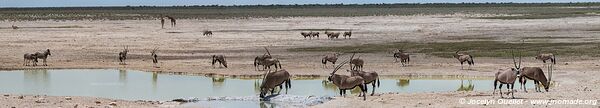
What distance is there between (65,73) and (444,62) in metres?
12.0

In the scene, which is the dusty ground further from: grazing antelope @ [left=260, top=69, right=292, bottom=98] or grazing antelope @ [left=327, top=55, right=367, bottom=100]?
grazing antelope @ [left=260, top=69, right=292, bottom=98]

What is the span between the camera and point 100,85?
22.1 metres

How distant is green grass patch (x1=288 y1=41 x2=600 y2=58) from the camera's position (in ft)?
103

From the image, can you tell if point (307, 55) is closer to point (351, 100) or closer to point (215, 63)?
point (215, 63)

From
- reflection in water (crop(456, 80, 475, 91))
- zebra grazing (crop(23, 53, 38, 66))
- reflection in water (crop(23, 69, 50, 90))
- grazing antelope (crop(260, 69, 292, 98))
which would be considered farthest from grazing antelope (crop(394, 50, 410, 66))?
zebra grazing (crop(23, 53, 38, 66))

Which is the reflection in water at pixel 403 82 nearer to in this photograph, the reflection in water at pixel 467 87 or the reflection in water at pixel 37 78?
the reflection in water at pixel 467 87

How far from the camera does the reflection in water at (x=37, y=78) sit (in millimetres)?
22312

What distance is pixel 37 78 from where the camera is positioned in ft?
80.8

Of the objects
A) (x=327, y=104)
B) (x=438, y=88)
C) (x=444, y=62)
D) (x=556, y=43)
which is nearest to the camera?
(x=327, y=104)

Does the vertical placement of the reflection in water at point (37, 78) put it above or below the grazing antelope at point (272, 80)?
below

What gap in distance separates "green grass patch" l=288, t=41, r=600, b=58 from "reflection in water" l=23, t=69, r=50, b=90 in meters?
12.0

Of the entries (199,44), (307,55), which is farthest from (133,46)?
(307,55)

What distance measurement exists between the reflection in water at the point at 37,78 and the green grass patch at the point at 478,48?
39.3ft

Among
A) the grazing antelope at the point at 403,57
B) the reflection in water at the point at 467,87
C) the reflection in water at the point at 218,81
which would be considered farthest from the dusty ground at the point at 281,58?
the reflection in water at the point at 467,87
